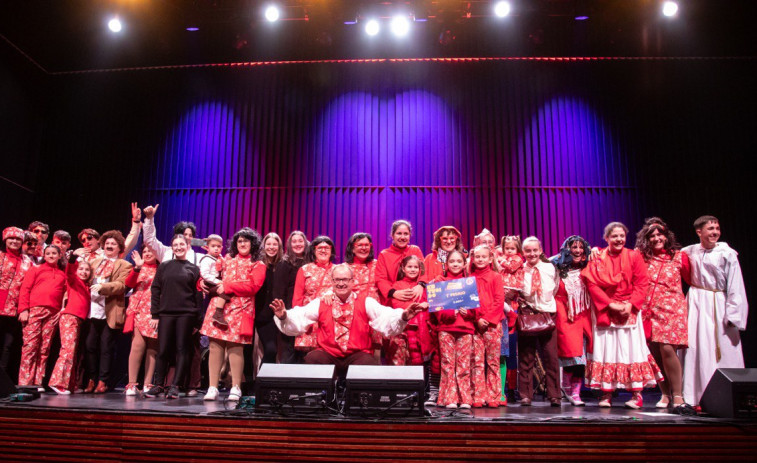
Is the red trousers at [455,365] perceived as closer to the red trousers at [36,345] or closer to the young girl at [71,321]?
the young girl at [71,321]

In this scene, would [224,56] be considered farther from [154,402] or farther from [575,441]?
[575,441]

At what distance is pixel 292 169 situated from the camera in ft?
25.8

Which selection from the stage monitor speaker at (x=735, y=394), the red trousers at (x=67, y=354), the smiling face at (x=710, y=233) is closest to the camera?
the stage monitor speaker at (x=735, y=394)

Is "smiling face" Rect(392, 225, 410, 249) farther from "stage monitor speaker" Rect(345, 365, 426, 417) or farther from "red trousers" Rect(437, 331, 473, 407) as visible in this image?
"stage monitor speaker" Rect(345, 365, 426, 417)

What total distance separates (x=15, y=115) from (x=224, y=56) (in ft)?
10.6

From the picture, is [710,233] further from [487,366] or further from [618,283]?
[487,366]

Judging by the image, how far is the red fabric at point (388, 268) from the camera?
4.23 metres

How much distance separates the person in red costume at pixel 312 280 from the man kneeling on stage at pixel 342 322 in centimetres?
26

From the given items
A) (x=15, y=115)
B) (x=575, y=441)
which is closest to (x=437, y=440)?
(x=575, y=441)

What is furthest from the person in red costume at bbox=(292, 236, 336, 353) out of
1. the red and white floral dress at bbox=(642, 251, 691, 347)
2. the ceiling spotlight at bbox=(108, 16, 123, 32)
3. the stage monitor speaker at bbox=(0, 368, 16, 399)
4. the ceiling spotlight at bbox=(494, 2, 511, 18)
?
the ceiling spotlight at bbox=(108, 16, 123, 32)

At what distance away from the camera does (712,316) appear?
414 centimetres

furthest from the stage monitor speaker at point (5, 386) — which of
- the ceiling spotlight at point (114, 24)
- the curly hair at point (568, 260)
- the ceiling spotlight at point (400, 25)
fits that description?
the ceiling spotlight at point (400, 25)

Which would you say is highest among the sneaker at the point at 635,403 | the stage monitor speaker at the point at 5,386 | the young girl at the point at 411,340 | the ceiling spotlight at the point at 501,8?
the ceiling spotlight at the point at 501,8

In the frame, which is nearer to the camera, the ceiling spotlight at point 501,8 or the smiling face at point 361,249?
the smiling face at point 361,249
